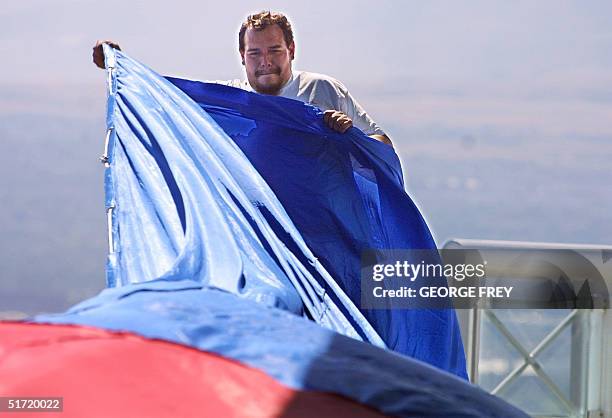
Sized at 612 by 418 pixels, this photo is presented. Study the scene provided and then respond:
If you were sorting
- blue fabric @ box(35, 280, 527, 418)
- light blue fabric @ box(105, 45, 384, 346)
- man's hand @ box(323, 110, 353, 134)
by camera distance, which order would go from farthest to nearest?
man's hand @ box(323, 110, 353, 134) → light blue fabric @ box(105, 45, 384, 346) → blue fabric @ box(35, 280, 527, 418)

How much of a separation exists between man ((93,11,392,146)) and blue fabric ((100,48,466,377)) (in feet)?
0.38

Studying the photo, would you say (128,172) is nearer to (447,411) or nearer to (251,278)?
(251,278)

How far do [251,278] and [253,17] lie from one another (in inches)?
47.4

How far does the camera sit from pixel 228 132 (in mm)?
3119

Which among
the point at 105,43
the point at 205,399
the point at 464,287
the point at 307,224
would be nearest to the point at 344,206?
the point at 307,224

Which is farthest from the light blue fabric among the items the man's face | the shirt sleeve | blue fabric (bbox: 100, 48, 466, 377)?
→ the shirt sleeve

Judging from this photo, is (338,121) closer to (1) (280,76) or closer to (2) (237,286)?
(1) (280,76)

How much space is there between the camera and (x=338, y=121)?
3.09 metres

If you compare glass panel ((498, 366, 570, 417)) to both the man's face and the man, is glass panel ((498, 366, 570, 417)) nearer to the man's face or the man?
the man

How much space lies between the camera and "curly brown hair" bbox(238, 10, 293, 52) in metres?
3.27

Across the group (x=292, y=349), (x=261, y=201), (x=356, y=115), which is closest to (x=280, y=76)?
(x=356, y=115)

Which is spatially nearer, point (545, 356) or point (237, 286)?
point (237, 286)

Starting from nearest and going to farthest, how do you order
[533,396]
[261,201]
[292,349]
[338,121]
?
[292,349]
[261,201]
[338,121]
[533,396]

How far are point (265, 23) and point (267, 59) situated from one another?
121 mm
